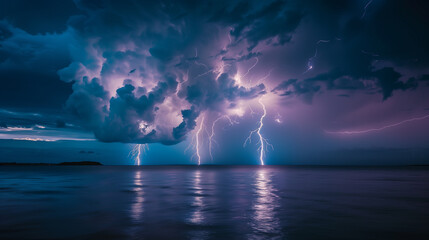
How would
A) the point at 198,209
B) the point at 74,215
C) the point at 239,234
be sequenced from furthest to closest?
the point at 198,209 < the point at 74,215 < the point at 239,234

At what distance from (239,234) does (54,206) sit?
8.89 m

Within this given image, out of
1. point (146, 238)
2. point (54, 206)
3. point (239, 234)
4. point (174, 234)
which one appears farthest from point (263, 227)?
point (54, 206)

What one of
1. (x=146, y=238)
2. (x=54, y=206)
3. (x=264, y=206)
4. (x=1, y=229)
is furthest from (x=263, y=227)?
(x=54, y=206)

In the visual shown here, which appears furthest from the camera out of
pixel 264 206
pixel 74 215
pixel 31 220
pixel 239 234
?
pixel 264 206

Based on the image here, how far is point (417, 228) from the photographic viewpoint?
7645mm

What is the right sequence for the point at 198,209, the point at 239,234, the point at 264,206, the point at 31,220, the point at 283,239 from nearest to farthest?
the point at 283,239 < the point at 239,234 < the point at 31,220 < the point at 198,209 < the point at 264,206

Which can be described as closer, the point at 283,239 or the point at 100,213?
the point at 283,239

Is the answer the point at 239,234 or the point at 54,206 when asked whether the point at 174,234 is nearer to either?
the point at 239,234

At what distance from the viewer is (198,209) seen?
11.0 metres

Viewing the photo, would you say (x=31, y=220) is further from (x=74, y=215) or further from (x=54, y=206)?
(x=54, y=206)

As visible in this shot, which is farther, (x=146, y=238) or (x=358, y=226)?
Result: (x=358, y=226)

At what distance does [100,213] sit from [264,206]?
21.0 ft

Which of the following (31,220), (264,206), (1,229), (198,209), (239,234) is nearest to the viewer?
(239,234)

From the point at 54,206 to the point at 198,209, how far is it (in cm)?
621
